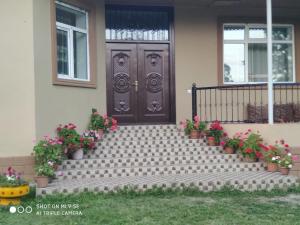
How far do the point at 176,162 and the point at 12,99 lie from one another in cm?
317

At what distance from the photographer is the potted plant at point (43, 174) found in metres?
6.26

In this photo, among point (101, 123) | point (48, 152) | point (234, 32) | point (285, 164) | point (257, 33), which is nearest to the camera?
point (48, 152)

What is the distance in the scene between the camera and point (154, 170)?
7.13 metres

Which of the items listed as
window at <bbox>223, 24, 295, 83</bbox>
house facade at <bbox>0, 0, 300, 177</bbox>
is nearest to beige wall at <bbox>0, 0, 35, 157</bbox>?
house facade at <bbox>0, 0, 300, 177</bbox>

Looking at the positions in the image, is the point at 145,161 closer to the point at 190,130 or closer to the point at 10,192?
the point at 190,130

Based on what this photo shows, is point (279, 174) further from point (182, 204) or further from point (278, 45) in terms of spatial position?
point (278, 45)

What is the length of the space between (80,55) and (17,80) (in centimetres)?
177

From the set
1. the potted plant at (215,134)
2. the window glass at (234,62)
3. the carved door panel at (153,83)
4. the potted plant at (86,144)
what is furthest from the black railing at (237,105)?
the potted plant at (86,144)

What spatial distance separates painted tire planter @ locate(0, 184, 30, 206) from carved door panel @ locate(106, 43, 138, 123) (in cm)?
374

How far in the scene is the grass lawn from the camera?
4.86 metres

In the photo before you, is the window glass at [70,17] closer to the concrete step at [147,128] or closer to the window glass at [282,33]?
the concrete step at [147,128]

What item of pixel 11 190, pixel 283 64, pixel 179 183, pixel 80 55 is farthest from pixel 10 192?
pixel 283 64

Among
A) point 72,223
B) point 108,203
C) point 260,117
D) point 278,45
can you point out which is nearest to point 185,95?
point 260,117

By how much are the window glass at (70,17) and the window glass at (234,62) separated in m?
3.59
